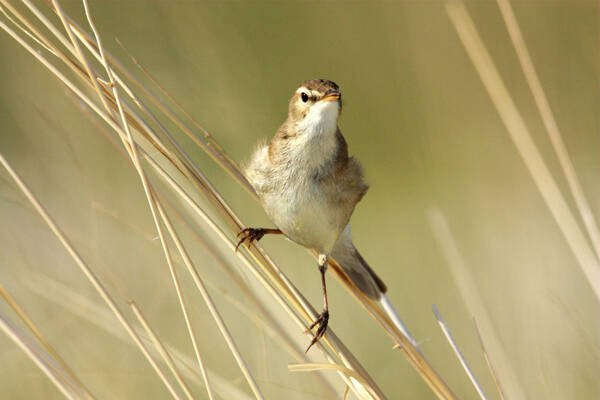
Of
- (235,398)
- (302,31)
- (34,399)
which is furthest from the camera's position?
(302,31)

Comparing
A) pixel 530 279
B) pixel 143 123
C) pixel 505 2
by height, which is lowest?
pixel 530 279

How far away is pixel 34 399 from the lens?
9.92 ft

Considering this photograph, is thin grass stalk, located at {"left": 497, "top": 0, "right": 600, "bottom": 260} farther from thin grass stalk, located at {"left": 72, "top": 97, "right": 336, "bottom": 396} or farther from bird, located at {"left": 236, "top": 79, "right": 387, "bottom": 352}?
thin grass stalk, located at {"left": 72, "top": 97, "right": 336, "bottom": 396}

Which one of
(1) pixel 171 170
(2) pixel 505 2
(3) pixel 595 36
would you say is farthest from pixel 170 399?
(3) pixel 595 36

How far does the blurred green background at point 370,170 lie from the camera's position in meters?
3.61

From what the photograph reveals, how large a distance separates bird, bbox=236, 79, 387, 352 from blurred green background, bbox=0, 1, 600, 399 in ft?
2.21

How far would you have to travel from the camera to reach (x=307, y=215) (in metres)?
2.45

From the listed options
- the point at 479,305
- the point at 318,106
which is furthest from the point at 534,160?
the point at 318,106

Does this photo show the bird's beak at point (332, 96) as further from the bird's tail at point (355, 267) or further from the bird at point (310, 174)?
the bird's tail at point (355, 267)

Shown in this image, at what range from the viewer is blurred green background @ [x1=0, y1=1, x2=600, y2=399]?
142 inches

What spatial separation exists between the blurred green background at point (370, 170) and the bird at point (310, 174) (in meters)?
0.67

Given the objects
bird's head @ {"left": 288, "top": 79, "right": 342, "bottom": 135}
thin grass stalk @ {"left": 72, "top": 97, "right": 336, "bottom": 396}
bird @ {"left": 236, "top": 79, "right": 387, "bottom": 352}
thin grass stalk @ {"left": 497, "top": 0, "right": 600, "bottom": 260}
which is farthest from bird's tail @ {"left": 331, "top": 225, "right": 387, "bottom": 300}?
thin grass stalk @ {"left": 497, "top": 0, "right": 600, "bottom": 260}

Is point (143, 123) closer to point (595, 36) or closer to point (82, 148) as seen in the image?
point (82, 148)

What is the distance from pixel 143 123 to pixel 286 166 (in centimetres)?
81
